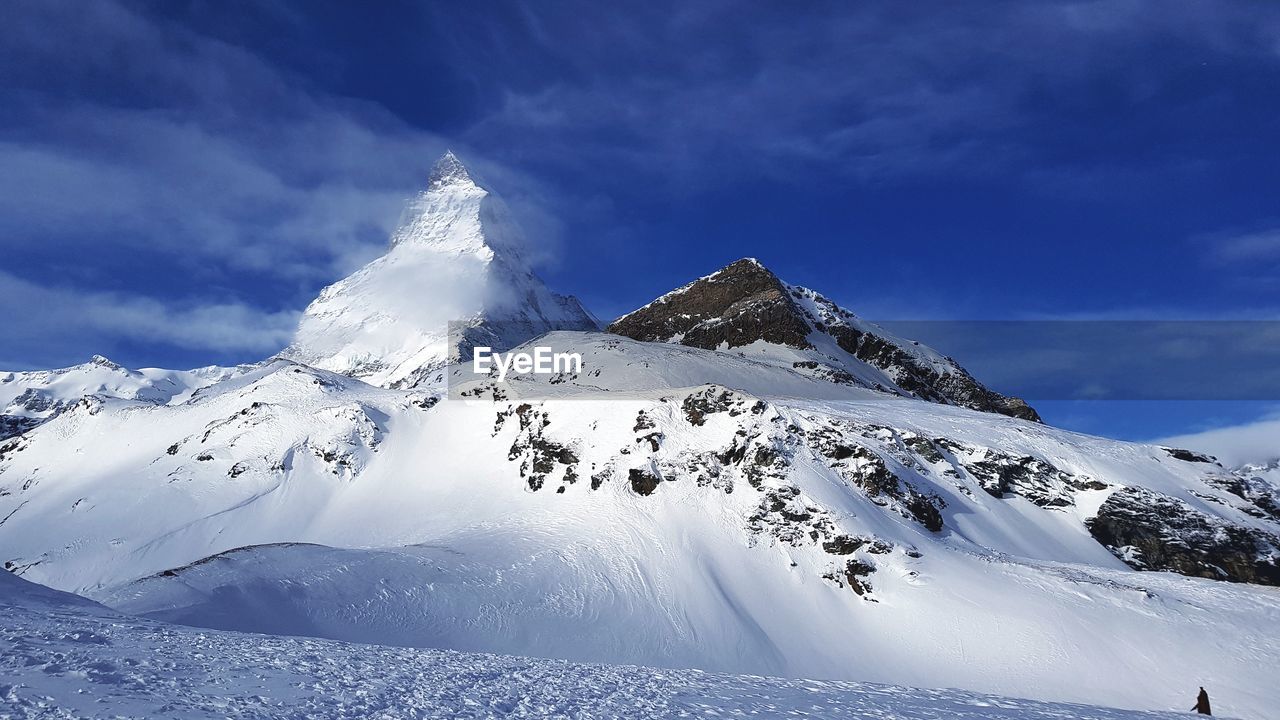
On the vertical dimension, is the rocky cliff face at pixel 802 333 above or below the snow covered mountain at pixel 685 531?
above

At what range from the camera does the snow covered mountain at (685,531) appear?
36188 mm

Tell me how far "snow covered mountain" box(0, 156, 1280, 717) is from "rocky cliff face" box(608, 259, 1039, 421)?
19461 millimetres

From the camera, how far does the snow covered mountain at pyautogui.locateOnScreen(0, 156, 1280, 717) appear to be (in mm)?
36188

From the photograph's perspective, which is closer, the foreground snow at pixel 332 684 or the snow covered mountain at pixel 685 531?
the foreground snow at pixel 332 684

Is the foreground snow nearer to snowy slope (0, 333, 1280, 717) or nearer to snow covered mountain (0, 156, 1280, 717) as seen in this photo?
snow covered mountain (0, 156, 1280, 717)

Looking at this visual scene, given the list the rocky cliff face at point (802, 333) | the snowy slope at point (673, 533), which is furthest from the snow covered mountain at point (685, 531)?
the rocky cliff face at point (802, 333)

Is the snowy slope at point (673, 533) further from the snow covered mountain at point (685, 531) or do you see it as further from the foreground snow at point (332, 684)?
the foreground snow at point (332, 684)

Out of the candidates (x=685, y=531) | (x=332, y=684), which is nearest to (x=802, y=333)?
(x=685, y=531)

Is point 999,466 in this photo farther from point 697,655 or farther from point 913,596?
point 697,655

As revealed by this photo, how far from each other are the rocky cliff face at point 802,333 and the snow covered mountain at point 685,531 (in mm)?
19461

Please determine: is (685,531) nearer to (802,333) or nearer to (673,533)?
(673,533)

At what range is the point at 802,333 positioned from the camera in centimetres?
11581

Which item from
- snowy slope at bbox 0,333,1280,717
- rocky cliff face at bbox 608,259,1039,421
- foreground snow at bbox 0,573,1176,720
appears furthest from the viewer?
rocky cliff face at bbox 608,259,1039,421

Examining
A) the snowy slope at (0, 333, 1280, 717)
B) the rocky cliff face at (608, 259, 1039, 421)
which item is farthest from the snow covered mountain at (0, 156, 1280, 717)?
the rocky cliff face at (608, 259, 1039, 421)
